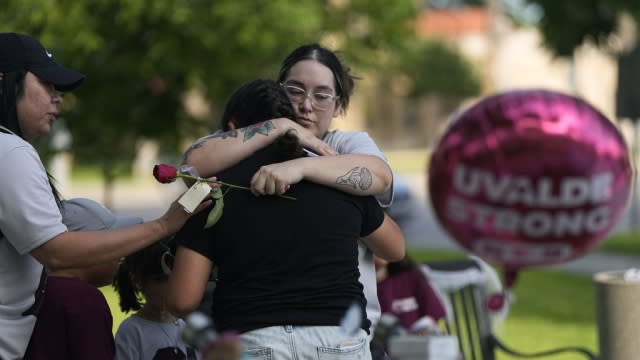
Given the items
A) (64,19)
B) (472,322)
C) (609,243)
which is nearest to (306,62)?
(472,322)

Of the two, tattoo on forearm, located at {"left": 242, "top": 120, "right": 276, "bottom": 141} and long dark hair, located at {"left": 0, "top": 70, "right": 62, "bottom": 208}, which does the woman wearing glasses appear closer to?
tattoo on forearm, located at {"left": 242, "top": 120, "right": 276, "bottom": 141}

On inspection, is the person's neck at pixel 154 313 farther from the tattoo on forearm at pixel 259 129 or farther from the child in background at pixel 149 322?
the tattoo on forearm at pixel 259 129

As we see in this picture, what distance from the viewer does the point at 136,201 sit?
99.9 feet

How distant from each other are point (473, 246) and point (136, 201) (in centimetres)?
2716

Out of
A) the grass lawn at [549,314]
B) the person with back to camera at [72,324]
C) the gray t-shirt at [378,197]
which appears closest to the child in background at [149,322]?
the person with back to camera at [72,324]

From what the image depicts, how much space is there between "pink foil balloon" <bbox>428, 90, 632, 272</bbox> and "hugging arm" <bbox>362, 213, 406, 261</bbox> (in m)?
0.31

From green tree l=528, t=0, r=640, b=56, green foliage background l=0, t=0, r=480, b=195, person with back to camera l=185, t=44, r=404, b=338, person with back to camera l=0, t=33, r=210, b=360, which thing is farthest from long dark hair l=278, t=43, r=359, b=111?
green tree l=528, t=0, r=640, b=56

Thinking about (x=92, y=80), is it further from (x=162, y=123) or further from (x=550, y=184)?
(x=550, y=184)

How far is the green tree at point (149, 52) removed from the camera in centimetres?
1187

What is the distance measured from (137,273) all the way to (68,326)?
2.05ft

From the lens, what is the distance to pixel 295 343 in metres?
3.06

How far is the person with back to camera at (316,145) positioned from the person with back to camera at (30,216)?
173mm

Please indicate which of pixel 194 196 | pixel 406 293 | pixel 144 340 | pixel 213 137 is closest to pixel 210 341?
pixel 194 196

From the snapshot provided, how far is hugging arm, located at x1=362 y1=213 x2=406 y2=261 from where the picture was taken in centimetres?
333
